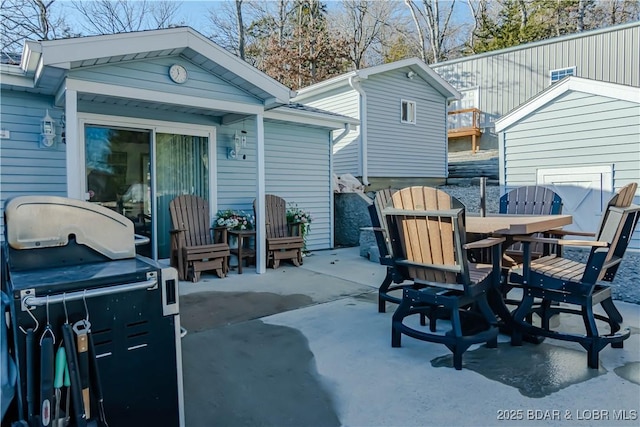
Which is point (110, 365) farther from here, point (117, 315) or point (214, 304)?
point (214, 304)

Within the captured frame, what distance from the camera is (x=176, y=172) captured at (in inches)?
244

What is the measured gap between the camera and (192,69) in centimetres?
518

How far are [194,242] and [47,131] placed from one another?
211cm

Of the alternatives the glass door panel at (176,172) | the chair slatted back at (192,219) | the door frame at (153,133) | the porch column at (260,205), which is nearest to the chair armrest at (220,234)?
the chair slatted back at (192,219)

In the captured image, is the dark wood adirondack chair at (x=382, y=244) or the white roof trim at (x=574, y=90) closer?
the dark wood adirondack chair at (x=382, y=244)

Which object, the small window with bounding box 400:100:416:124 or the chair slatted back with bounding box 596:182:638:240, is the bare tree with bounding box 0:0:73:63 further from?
the chair slatted back with bounding box 596:182:638:240

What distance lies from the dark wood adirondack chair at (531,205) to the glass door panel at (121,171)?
14.9 ft

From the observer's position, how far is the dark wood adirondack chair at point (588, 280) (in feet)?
8.67

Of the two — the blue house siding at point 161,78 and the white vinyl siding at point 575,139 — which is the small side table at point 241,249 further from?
the white vinyl siding at point 575,139

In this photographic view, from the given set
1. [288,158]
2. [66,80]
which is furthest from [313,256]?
[66,80]

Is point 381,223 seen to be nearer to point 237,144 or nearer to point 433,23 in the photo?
point 237,144

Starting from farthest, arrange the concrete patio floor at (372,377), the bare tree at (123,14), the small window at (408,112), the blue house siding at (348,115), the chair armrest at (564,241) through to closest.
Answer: the bare tree at (123,14), the small window at (408,112), the blue house siding at (348,115), the chair armrest at (564,241), the concrete patio floor at (372,377)

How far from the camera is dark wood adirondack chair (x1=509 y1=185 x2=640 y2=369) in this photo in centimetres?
264

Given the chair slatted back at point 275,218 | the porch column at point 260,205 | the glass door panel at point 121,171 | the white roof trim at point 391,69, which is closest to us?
the glass door panel at point 121,171
